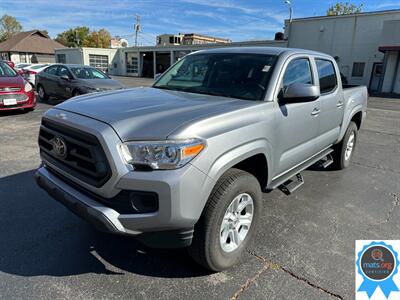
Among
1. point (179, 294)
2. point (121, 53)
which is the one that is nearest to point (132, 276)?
point (179, 294)

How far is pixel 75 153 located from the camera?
8.09ft

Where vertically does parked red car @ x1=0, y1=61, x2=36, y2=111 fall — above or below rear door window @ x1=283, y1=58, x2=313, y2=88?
below

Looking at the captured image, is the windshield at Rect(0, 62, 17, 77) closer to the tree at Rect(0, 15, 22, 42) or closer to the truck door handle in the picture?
the truck door handle

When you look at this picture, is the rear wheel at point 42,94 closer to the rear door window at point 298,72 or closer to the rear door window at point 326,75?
the rear door window at point 326,75

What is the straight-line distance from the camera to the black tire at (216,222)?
235 centimetres

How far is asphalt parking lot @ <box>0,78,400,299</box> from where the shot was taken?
2478mm

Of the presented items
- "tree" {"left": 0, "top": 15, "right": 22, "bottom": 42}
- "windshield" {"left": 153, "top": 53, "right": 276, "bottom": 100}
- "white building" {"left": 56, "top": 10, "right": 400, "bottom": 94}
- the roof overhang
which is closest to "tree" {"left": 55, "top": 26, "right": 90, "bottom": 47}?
"tree" {"left": 0, "top": 15, "right": 22, "bottom": 42}

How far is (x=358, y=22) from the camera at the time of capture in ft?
85.7

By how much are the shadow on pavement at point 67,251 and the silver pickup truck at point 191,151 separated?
1.56 ft

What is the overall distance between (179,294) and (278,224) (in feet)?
5.09

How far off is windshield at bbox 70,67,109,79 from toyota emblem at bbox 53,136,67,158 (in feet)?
29.6

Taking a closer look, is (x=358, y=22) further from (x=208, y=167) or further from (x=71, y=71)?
(x=208, y=167)

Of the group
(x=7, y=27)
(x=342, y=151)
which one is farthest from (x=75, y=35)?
(x=342, y=151)

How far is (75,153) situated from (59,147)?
0.26m
